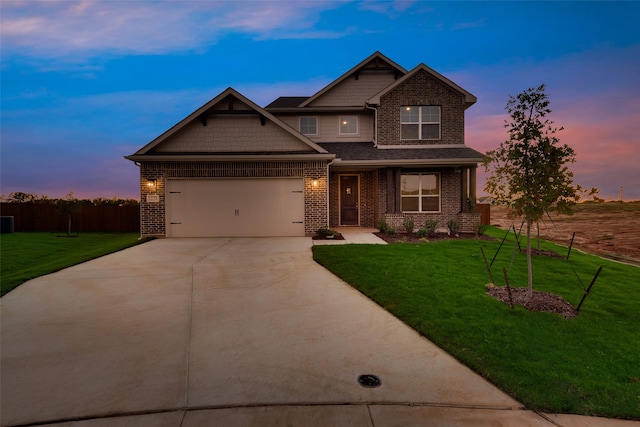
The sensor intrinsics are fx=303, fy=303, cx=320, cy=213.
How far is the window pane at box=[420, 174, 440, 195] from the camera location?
14000mm

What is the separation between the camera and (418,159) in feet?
42.2

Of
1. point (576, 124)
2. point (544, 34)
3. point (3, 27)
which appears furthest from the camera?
point (576, 124)

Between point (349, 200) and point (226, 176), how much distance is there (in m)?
6.06

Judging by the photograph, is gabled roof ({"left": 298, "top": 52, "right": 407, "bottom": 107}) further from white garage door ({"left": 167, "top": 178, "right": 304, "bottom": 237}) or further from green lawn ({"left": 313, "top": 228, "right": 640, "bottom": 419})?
green lawn ({"left": 313, "top": 228, "right": 640, "bottom": 419})

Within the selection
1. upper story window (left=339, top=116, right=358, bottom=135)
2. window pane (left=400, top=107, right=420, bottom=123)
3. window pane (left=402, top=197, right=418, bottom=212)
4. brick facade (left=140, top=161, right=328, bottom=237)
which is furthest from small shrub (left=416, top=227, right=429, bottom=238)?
upper story window (left=339, top=116, right=358, bottom=135)

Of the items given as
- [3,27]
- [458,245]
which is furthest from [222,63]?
[458,245]

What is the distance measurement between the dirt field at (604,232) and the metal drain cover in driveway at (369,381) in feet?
19.4

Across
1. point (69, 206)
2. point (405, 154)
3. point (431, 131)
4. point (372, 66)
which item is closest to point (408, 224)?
point (405, 154)

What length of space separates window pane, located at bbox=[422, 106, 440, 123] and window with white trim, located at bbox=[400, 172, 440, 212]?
260 cm

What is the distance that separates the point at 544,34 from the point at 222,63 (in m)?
94.6

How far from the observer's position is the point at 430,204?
14.0 meters

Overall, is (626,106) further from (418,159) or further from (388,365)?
(388,365)

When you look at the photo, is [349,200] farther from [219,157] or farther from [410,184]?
[219,157]

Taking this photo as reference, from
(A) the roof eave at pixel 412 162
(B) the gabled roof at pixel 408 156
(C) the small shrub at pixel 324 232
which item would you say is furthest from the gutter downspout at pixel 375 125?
(C) the small shrub at pixel 324 232
